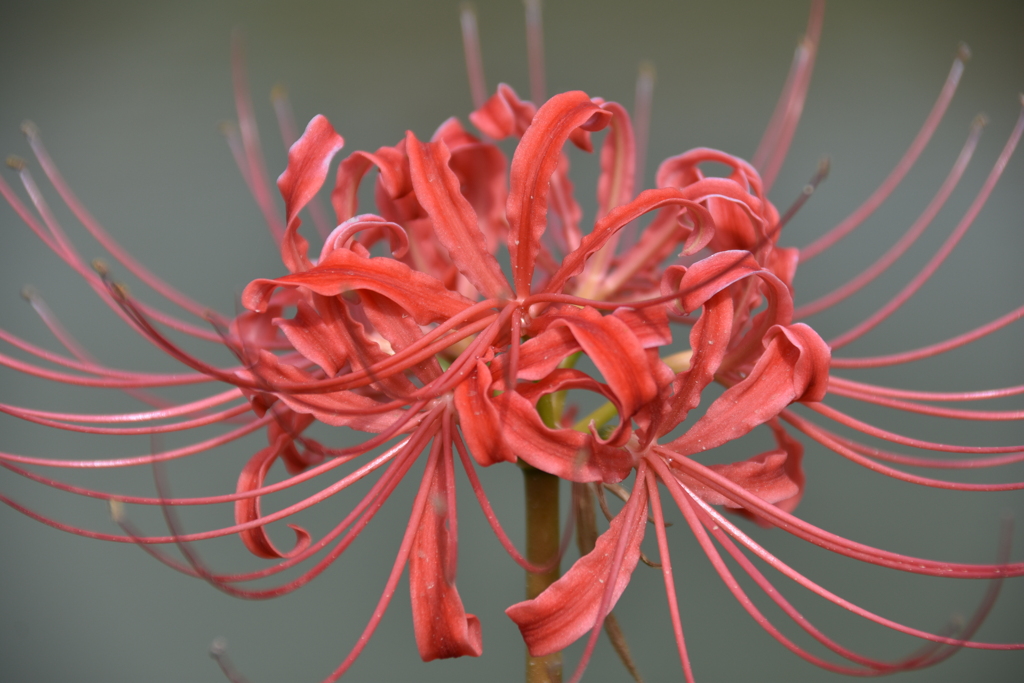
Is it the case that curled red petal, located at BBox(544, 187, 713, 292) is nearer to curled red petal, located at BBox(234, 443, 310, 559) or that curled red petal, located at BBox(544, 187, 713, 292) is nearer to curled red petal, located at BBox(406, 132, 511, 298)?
curled red petal, located at BBox(406, 132, 511, 298)

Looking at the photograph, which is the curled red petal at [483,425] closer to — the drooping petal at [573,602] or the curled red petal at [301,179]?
the drooping petal at [573,602]

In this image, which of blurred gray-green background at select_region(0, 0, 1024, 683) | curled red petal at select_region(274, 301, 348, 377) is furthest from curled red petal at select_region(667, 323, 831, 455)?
blurred gray-green background at select_region(0, 0, 1024, 683)

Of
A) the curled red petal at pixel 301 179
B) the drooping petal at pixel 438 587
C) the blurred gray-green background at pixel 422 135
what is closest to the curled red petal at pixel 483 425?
the drooping petal at pixel 438 587

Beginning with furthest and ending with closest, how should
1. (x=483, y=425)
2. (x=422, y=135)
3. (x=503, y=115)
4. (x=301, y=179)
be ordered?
1. (x=422, y=135)
2. (x=503, y=115)
3. (x=301, y=179)
4. (x=483, y=425)

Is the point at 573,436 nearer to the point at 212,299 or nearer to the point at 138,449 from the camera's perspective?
the point at 212,299

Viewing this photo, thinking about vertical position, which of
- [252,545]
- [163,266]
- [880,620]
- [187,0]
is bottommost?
[880,620]

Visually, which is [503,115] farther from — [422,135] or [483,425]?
[422,135]

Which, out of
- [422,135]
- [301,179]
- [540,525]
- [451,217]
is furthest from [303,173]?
[422,135]

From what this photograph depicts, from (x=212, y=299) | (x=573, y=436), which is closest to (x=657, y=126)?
(x=212, y=299)
